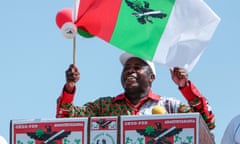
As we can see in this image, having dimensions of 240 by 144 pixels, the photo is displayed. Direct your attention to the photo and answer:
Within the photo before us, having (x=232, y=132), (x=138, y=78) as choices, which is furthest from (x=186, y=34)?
(x=232, y=132)

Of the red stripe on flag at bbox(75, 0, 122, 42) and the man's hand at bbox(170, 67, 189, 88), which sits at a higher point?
the red stripe on flag at bbox(75, 0, 122, 42)

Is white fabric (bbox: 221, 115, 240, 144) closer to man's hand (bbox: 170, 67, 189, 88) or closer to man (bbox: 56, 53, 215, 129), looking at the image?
man (bbox: 56, 53, 215, 129)

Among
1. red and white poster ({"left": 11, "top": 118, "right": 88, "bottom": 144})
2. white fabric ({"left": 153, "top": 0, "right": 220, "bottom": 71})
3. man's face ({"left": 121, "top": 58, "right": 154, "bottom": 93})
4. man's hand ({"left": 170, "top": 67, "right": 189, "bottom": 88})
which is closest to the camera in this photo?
red and white poster ({"left": 11, "top": 118, "right": 88, "bottom": 144})

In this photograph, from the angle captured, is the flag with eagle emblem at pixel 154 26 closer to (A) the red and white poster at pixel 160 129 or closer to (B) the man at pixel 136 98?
(B) the man at pixel 136 98

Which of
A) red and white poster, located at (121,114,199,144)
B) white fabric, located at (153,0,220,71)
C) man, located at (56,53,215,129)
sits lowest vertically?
red and white poster, located at (121,114,199,144)

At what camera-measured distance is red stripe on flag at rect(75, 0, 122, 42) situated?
7.41 metres

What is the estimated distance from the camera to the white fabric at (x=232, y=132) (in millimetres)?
6453

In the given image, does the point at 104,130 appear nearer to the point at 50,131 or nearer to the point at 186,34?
the point at 50,131

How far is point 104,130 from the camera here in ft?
19.5

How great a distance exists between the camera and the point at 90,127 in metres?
5.95

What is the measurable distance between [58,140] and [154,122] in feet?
2.66

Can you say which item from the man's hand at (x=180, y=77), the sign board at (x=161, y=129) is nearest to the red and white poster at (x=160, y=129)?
the sign board at (x=161, y=129)

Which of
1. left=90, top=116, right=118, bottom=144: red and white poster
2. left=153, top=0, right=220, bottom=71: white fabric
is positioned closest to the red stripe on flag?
left=153, top=0, right=220, bottom=71: white fabric

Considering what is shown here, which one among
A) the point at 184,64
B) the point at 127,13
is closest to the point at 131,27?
the point at 127,13
